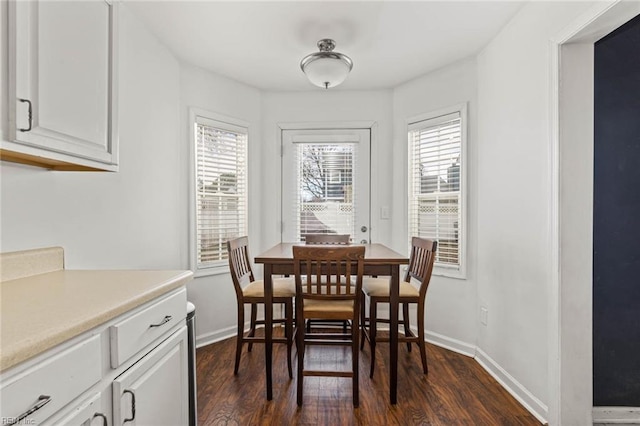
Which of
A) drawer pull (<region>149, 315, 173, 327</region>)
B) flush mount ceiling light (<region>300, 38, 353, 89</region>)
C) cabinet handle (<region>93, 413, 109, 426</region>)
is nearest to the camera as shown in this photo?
cabinet handle (<region>93, 413, 109, 426</region>)

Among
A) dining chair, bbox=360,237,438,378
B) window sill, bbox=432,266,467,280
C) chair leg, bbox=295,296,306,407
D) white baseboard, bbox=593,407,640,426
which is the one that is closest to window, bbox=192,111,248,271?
chair leg, bbox=295,296,306,407

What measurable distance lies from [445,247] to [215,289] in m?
2.18

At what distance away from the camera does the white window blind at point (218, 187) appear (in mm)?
3043

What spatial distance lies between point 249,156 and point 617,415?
3.36m

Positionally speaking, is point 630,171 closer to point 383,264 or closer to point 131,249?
point 383,264

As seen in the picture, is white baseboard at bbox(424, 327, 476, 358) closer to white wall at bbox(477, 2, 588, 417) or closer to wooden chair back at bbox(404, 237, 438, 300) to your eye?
white wall at bbox(477, 2, 588, 417)

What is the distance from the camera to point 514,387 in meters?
2.16

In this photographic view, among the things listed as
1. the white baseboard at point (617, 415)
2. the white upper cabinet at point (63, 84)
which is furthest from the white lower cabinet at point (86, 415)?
the white baseboard at point (617, 415)

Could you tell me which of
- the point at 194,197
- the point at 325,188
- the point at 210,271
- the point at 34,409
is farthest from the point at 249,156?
the point at 34,409

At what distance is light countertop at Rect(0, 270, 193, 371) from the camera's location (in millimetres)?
695

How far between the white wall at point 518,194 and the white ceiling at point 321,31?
292mm

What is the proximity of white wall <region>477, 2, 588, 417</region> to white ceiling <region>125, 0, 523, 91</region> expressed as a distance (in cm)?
29

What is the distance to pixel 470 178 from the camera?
2.81m

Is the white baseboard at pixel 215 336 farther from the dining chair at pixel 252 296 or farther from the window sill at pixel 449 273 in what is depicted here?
the window sill at pixel 449 273
